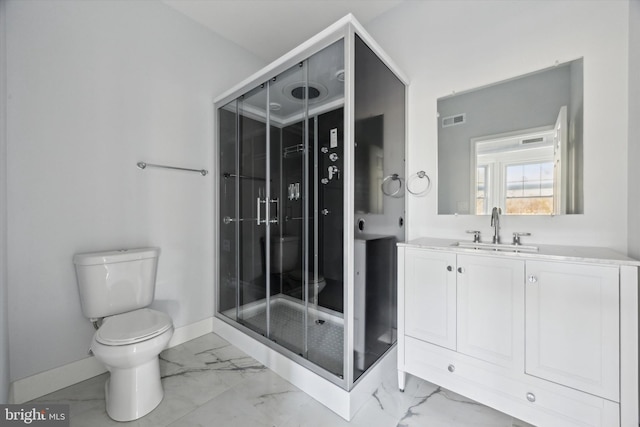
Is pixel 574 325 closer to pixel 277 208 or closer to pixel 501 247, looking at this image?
pixel 501 247

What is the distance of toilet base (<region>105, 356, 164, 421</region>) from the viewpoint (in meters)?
1.41

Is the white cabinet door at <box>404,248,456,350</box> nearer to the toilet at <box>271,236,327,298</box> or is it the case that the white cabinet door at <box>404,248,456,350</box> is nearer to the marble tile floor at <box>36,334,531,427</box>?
the marble tile floor at <box>36,334,531,427</box>

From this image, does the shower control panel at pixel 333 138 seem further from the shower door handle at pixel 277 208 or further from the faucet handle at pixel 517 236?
the faucet handle at pixel 517 236

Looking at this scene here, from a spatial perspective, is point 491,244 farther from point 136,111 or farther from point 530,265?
point 136,111

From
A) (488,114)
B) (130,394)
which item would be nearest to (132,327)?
(130,394)

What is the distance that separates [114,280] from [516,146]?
267 centimetres

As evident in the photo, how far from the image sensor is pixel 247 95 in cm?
224

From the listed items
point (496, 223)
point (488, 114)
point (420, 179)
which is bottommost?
point (496, 223)

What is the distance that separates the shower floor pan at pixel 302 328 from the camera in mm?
1624

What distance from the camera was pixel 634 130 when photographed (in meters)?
1.26

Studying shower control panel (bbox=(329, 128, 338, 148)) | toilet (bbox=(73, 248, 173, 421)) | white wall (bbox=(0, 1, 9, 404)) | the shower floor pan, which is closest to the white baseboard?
white wall (bbox=(0, 1, 9, 404))

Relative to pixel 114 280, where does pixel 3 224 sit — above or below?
above

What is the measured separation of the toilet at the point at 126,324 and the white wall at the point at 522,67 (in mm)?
1871

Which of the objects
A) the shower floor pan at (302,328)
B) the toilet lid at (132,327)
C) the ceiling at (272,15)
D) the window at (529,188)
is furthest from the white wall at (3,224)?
the window at (529,188)
